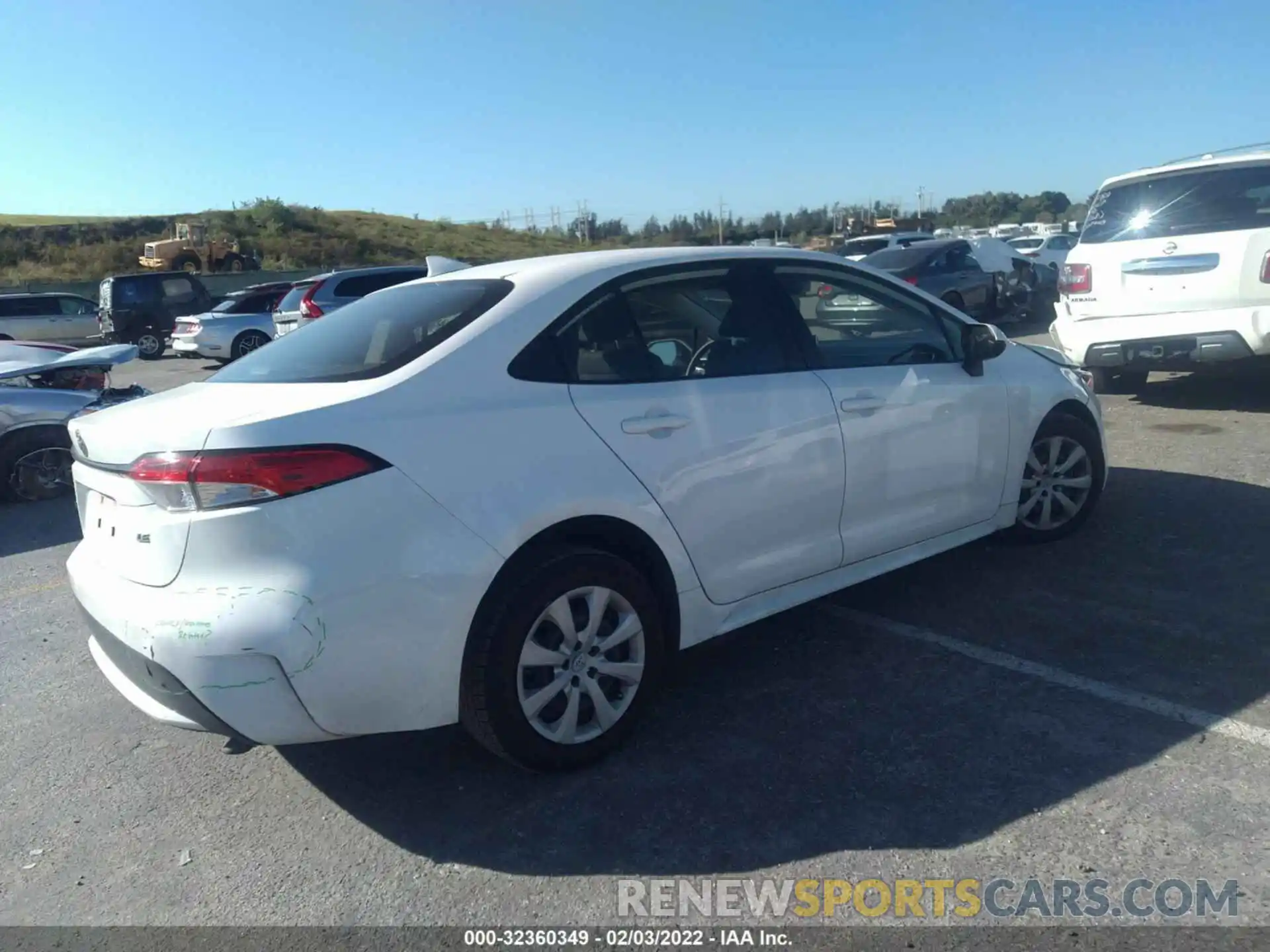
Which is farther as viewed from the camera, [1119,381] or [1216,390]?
[1119,381]

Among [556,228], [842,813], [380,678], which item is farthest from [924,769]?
[556,228]

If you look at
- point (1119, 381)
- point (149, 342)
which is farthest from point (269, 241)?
point (1119, 381)

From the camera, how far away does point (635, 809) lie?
3.23m

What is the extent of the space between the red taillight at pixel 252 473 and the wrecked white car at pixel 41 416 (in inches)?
219

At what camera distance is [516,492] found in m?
3.19

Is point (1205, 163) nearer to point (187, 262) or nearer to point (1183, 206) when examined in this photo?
point (1183, 206)

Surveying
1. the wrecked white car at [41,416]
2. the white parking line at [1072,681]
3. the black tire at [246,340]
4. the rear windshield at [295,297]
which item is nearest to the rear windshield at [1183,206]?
the white parking line at [1072,681]

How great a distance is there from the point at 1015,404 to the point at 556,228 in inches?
2289

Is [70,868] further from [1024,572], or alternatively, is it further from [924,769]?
[1024,572]

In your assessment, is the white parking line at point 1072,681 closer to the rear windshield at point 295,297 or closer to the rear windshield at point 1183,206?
the rear windshield at point 1183,206

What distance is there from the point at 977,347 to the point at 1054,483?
99 centimetres

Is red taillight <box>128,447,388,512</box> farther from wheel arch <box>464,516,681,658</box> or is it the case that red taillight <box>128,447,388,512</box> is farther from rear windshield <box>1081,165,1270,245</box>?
rear windshield <box>1081,165,1270,245</box>

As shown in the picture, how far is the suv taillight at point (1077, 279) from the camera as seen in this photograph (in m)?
8.48

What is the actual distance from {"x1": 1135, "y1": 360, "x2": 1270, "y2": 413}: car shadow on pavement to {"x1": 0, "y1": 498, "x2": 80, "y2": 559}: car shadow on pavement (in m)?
8.67
